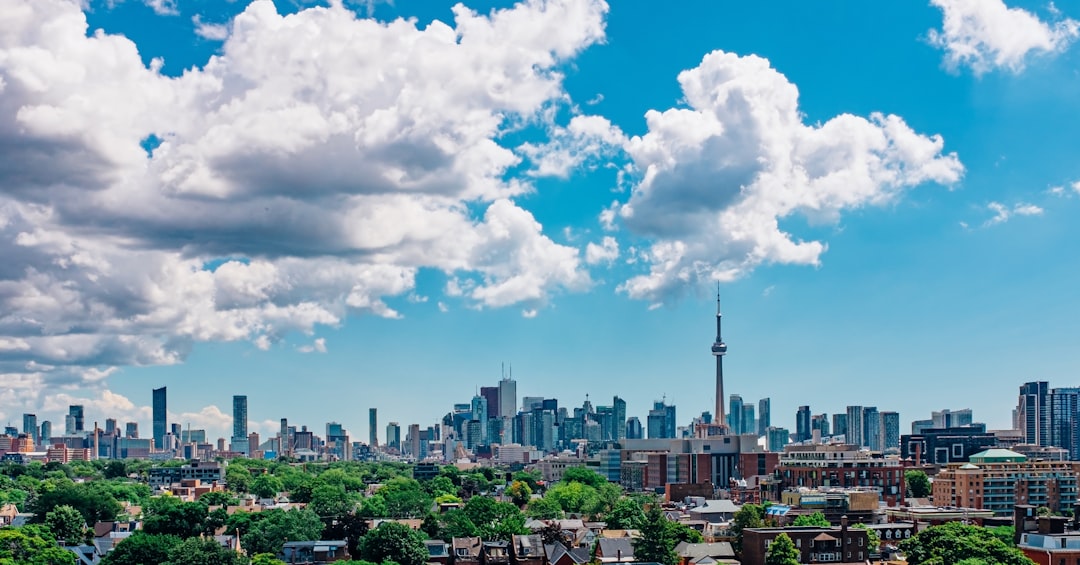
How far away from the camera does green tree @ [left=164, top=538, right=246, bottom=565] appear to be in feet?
308

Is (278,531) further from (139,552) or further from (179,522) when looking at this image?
(139,552)

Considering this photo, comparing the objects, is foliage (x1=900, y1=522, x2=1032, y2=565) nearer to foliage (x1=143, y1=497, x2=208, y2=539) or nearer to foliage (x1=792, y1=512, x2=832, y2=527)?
foliage (x1=792, y1=512, x2=832, y2=527)

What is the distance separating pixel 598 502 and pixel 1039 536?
70227mm

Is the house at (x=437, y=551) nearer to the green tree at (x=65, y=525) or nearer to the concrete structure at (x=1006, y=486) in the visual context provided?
the green tree at (x=65, y=525)

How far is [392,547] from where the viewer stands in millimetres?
103438

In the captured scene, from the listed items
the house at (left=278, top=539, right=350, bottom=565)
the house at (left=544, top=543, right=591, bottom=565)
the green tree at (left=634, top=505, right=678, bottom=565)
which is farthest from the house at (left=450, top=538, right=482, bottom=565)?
the green tree at (left=634, top=505, right=678, bottom=565)

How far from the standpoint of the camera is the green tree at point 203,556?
93738 millimetres

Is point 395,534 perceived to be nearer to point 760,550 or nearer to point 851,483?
point 760,550

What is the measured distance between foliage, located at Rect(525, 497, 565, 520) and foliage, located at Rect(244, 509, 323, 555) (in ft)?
124

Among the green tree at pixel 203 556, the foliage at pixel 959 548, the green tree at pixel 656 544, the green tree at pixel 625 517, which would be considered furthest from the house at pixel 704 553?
the green tree at pixel 203 556

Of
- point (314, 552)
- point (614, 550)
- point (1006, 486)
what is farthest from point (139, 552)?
point (1006, 486)

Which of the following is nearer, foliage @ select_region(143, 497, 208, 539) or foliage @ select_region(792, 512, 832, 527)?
foliage @ select_region(792, 512, 832, 527)

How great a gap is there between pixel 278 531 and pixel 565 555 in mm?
29821

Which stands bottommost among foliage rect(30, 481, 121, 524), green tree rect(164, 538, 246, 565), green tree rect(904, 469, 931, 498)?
green tree rect(904, 469, 931, 498)
